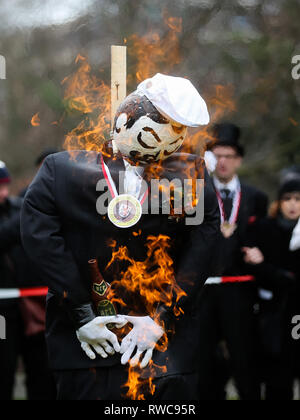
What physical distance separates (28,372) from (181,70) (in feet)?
14.9

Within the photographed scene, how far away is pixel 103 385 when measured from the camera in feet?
10.0

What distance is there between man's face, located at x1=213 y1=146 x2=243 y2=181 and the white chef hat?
84.9 inches

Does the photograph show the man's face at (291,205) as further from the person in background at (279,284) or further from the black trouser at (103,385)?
the black trouser at (103,385)

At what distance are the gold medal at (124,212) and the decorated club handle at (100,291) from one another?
9.7 inches

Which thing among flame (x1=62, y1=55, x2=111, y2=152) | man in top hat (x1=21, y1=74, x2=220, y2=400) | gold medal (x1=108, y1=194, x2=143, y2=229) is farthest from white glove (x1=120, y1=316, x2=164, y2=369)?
flame (x1=62, y1=55, x2=111, y2=152)

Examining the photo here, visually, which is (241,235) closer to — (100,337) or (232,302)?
(232,302)

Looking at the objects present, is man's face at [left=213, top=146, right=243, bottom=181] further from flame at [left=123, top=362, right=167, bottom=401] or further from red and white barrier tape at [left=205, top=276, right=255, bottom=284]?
flame at [left=123, top=362, right=167, bottom=401]

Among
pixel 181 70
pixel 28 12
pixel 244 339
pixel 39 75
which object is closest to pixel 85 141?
pixel 244 339

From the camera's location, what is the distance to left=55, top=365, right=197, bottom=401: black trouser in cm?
304

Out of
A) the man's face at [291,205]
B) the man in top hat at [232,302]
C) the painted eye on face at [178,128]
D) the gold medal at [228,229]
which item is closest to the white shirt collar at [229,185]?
the man in top hat at [232,302]

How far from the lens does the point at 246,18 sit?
25.5ft

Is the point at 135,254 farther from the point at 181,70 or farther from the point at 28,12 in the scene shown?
the point at 28,12

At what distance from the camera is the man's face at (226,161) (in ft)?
16.5

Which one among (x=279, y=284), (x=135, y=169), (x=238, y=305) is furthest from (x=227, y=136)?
(x=135, y=169)
